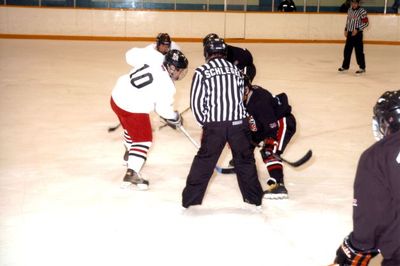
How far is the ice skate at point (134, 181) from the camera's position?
4.07 m

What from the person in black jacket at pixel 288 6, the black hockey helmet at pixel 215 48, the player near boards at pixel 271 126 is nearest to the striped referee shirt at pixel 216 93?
the black hockey helmet at pixel 215 48

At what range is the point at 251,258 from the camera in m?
3.07

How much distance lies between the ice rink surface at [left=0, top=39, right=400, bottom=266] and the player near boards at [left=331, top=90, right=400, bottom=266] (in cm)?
134

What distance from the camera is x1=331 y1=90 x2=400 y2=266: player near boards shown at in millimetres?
1580

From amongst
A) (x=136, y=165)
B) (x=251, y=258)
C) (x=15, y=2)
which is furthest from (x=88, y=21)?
(x=251, y=258)

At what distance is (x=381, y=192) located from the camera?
5.28ft

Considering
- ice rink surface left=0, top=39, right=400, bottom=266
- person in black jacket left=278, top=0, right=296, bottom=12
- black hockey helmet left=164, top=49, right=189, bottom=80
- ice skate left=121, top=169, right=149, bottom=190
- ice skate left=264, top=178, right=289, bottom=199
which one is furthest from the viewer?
person in black jacket left=278, top=0, right=296, bottom=12

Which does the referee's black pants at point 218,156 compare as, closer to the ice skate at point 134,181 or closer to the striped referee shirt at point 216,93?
the striped referee shirt at point 216,93

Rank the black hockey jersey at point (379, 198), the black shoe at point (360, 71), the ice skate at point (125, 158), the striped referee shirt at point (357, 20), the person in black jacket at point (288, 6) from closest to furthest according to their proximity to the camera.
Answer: the black hockey jersey at point (379, 198) < the ice skate at point (125, 158) < the striped referee shirt at point (357, 20) < the black shoe at point (360, 71) < the person in black jacket at point (288, 6)

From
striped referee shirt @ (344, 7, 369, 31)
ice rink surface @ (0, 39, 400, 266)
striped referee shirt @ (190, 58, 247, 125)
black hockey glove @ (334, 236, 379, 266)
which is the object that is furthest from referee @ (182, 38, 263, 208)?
striped referee shirt @ (344, 7, 369, 31)

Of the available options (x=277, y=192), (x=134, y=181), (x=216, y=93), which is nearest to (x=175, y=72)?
(x=216, y=93)

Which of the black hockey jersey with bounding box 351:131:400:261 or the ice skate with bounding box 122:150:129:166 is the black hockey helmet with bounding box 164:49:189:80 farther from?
the black hockey jersey with bounding box 351:131:400:261

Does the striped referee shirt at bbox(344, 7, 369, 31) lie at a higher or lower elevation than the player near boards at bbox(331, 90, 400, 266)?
higher

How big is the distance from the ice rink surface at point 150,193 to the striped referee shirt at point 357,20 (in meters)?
1.78
